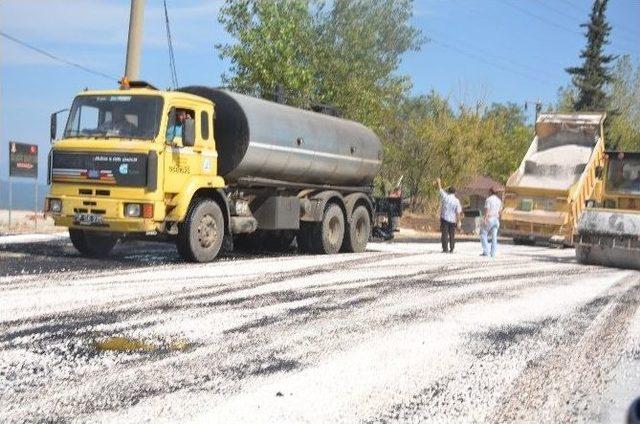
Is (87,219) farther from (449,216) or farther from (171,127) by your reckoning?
(449,216)

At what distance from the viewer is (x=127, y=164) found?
11.3 m

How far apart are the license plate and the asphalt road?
82cm

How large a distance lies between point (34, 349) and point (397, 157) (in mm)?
34617

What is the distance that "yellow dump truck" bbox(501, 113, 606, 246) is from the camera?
828 inches

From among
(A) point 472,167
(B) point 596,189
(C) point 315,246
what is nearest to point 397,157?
(A) point 472,167

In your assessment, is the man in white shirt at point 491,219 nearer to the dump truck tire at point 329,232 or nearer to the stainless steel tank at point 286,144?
the stainless steel tank at point 286,144

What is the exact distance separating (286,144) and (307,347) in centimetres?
833

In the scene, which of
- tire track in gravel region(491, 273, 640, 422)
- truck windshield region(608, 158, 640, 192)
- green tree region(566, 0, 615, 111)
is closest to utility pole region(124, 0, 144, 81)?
truck windshield region(608, 158, 640, 192)

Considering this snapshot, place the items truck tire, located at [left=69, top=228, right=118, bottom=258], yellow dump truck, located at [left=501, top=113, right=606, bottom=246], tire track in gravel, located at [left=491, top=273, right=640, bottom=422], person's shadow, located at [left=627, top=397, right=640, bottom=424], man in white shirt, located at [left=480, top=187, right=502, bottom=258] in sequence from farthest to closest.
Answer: yellow dump truck, located at [left=501, top=113, right=606, bottom=246]
man in white shirt, located at [left=480, top=187, right=502, bottom=258]
truck tire, located at [left=69, top=228, right=118, bottom=258]
tire track in gravel, located at [left=491, top=273, right=640, bottom=422]
person's shadow, located at [left=627, top=397, right=640, bottom=424]

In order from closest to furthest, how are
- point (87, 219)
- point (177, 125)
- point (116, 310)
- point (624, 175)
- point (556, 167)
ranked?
point (116, 310) < point (87, 219) < point (177, 125) < point (624, 175) < point (556, 167)

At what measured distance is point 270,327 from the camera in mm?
6840

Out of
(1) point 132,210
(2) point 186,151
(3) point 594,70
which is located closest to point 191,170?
(2) point 186,151

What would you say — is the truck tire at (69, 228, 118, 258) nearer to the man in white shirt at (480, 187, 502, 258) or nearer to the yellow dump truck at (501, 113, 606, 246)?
the man in white shirt at (480, 187, 502, 258)

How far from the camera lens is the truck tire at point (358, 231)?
16.5m
